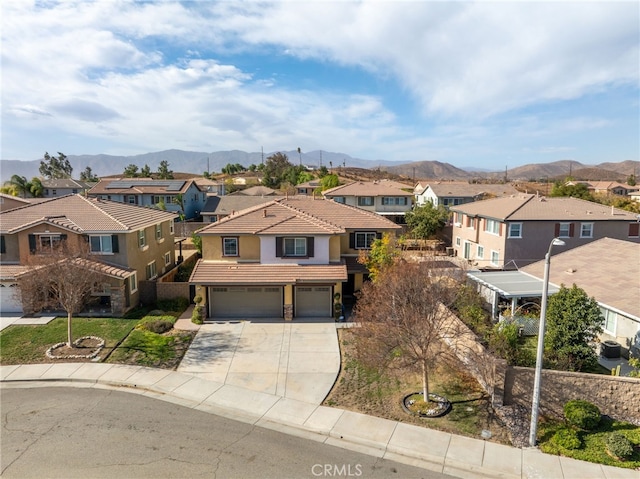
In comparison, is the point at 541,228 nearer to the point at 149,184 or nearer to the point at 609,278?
the point at 609,278

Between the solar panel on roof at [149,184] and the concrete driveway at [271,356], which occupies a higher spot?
the solar panel on roof at [149,184]

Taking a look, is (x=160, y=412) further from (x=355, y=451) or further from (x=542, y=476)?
(x=542, y=476)

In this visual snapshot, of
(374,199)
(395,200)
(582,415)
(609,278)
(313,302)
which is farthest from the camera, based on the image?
(395,200)

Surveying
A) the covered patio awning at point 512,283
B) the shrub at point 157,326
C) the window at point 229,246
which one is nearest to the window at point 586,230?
the covered patio awning at point 512,283

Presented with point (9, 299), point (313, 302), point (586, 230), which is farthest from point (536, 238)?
point (9, 299)

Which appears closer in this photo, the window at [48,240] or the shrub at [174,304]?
the window at [48,240]

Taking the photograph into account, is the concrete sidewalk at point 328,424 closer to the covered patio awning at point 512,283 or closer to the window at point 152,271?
the covered patio awning at point 512,283

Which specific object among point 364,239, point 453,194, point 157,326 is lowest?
point 157,326

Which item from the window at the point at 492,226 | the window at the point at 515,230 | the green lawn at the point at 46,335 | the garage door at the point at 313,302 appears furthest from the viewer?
the window at the point at 492,226
